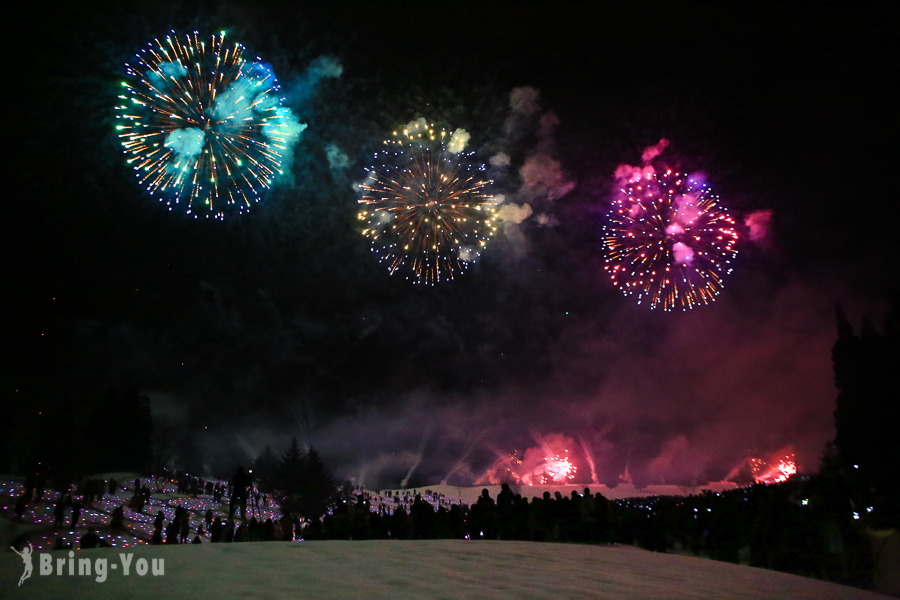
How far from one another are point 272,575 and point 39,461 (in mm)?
46699

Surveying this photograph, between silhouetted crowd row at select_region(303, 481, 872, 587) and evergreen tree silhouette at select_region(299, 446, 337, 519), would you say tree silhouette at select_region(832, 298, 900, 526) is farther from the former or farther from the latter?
evergreen tree silhouette at select_region(299, 446, 337, 519)

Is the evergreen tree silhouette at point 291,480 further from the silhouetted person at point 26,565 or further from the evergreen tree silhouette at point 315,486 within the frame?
the silhouetted person at point 26,565

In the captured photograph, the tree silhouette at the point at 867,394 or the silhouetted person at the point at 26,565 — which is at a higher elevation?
the tree silhouette at the point at 867,394

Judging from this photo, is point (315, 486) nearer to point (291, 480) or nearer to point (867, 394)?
point (291, 480)

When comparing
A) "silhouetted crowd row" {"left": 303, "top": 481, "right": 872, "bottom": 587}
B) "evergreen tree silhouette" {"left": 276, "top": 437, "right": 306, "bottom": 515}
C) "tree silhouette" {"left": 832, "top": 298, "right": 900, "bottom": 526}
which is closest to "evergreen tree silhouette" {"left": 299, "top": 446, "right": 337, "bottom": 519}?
"evergreen tree silhouette" {"left": 276, "top": 437, "right": 306, "bottom": 515}

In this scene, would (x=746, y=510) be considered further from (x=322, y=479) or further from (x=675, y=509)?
(x=322, y=479)

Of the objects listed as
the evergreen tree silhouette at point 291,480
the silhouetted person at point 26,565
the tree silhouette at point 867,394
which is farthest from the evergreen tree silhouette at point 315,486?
the silhouetted person at point 26,565

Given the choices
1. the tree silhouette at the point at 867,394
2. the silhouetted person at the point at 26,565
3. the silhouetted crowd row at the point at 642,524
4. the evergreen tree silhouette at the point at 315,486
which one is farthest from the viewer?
the evergreen tree silhouette at the point at 315,486

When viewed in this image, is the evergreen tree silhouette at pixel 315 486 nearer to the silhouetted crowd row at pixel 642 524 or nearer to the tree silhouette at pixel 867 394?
the silhouetted crowd row at pixel 642 524

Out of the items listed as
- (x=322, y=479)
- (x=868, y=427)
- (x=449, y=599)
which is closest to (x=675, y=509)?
(x=449, y=599)

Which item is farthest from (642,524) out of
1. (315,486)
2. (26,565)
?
(315,486)

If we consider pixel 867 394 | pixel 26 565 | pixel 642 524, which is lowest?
pixel 642 524

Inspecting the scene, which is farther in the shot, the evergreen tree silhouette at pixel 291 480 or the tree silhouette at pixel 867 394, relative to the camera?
the evergreen tree silhouette at pixel 291 480

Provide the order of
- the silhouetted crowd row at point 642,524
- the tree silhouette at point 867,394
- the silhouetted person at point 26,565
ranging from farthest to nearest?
the tree silhouette at point 867,394, the silhouetted crowd row at point 642,524, the silhouetted person at point 26,565
